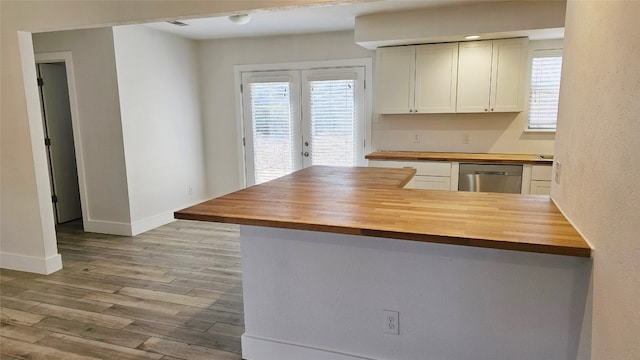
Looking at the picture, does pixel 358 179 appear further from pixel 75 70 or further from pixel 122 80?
pixel 75 70

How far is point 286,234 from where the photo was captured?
2.09m

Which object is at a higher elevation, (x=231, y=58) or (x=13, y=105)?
(x=231, y=58)

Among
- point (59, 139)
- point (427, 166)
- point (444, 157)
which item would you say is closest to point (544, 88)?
point (444, 157)

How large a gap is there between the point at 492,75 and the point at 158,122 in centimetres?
399

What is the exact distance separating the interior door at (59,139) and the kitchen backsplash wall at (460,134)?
408 centimetres

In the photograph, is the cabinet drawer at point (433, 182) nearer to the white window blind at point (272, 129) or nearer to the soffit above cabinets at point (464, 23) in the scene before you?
the soffit above cabinets at point (464, 23)

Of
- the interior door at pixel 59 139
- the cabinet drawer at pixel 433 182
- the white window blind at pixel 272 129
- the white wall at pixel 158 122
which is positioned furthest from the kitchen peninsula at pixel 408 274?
the interior door at pixel 59 139

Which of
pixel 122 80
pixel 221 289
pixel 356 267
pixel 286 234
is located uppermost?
pixel 122 80

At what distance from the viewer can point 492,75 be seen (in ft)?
13.9

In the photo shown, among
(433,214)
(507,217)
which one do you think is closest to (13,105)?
(433,214)

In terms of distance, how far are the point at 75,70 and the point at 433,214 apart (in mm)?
4563

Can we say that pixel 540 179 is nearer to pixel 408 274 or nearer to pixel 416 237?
pixel 408 274

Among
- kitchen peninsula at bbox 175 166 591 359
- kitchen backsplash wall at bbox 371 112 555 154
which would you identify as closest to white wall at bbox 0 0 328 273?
kitchen peninsula at bbox 175 166 591 359

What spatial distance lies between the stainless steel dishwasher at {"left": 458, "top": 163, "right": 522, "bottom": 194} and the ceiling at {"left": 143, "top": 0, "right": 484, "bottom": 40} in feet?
5.37
